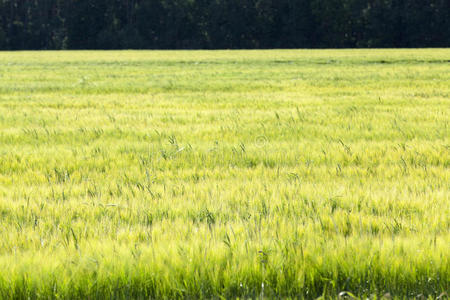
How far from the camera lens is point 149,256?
2916 millimetres

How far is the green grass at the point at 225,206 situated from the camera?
273cm

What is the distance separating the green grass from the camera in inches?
108

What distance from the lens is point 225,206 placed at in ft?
13.1
